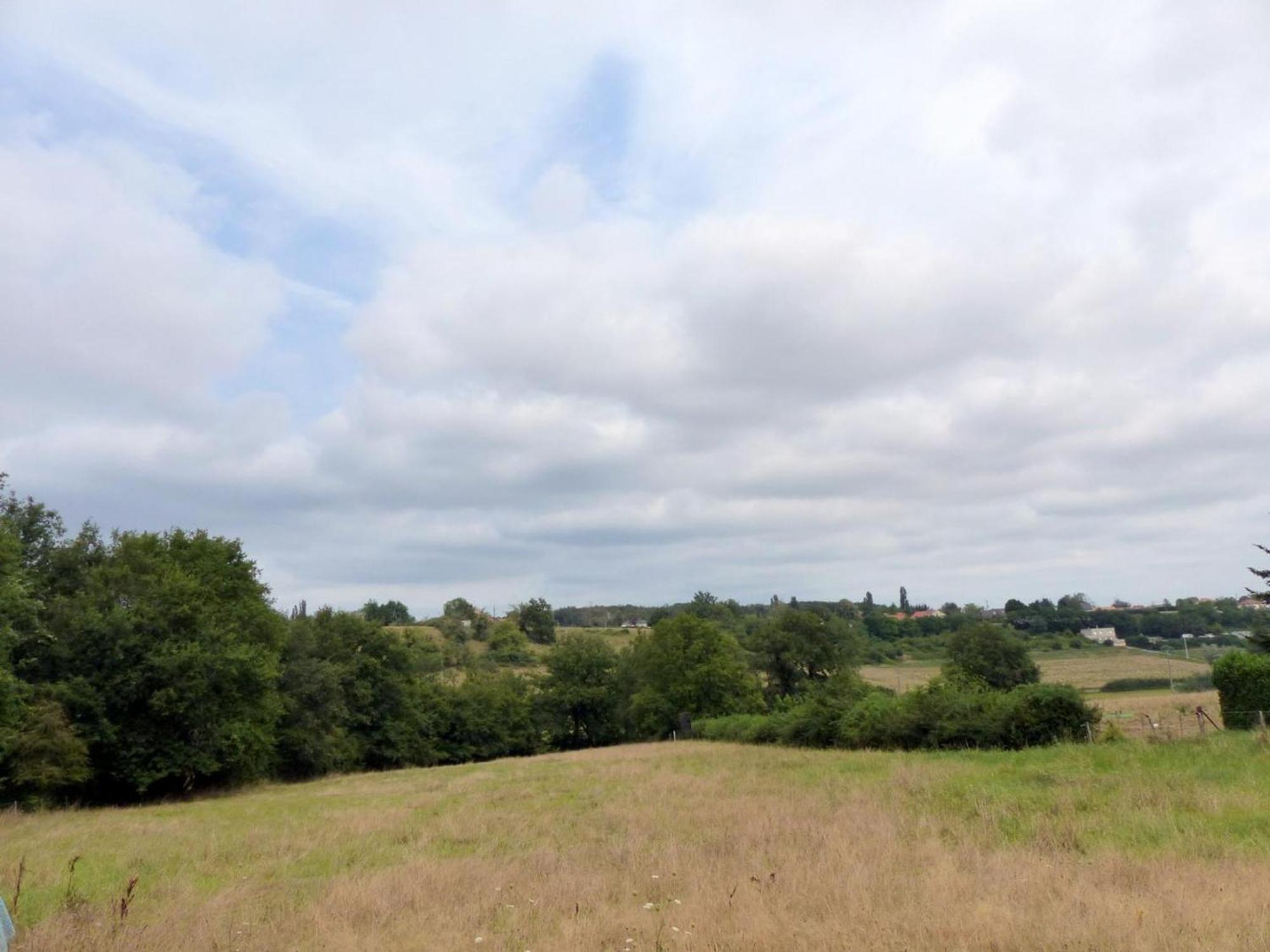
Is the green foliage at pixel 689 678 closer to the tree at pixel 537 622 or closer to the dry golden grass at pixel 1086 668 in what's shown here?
the dry golden grass at pixel 1086 668

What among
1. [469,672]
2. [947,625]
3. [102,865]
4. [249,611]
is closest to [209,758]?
[249,611]

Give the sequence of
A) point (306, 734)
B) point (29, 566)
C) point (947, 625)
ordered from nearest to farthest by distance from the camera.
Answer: point (29, 566)
point (306, 734)
point (947, 625)

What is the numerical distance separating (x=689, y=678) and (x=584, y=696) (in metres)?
11.7

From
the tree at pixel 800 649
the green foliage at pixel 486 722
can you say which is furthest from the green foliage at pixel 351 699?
the tree at pixel 800 649

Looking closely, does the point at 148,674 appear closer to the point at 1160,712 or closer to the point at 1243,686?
the point at 1243,686

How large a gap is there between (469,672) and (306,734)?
2523 centimetres

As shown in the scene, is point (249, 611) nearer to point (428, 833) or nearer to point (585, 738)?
point (428, 833)

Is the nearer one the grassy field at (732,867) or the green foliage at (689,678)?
the grassy field at (732,867)

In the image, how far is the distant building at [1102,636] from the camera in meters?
126

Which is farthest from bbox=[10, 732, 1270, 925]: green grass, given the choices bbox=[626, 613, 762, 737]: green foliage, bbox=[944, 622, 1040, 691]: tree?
bbox=[944, 622, 1040, 691]: tree

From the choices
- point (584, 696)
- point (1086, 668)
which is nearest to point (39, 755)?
point (584, 696)

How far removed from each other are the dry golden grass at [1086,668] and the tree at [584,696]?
23.0 metres

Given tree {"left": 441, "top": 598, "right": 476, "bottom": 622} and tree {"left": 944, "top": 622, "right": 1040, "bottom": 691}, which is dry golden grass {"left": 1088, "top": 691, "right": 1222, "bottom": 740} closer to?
tree {"left": 944, "top": 622, "right": 1040, "bottom": 691}

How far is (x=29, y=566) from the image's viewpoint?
36188 millimetres
